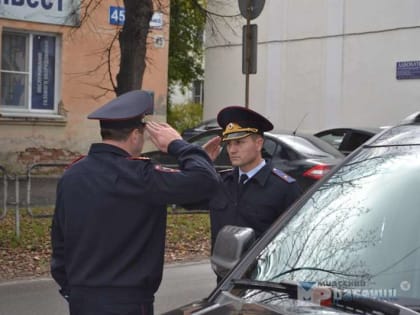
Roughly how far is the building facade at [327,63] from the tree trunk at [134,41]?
37.1ft

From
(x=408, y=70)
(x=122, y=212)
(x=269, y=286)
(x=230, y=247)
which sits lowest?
(x=269, y=286)

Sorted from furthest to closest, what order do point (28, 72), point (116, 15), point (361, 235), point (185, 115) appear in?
1. point (185, 115)
2. point (116, 15)
3. point (28, 72)
4. point (361, 235)

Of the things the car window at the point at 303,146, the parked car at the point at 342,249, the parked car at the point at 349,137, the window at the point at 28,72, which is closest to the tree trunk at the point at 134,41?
the car window at the point at 303,146

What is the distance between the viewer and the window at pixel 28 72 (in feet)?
58.0

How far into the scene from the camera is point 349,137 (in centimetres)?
1531

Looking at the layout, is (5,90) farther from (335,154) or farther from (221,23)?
(221,23)

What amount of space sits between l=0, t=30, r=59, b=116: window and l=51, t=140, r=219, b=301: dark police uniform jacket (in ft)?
47.1

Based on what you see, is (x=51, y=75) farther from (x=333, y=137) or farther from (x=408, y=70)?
(x=408, y=70)

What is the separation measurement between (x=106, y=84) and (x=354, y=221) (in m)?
16.2

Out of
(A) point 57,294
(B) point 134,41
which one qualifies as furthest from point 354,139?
(A) point 57,294

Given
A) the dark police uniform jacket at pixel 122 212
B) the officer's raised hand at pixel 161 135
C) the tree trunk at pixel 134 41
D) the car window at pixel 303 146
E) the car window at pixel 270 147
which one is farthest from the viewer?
the car window at pixel 270 147

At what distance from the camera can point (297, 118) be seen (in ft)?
87.5

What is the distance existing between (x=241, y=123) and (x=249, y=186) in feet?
1.16

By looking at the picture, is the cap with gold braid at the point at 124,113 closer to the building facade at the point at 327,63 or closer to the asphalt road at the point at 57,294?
the asphalt road at the point at 57,294
